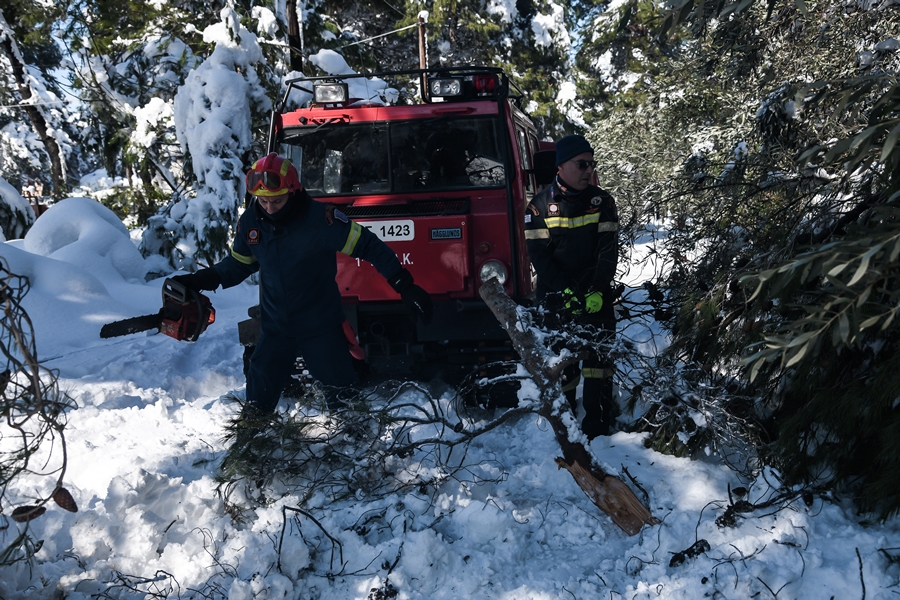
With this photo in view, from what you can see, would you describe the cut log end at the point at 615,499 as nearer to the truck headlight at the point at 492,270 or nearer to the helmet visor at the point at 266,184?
the truck headlight at the point at 492,270

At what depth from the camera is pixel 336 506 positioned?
3369 mm

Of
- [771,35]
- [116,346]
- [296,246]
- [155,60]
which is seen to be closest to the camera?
[296,246]

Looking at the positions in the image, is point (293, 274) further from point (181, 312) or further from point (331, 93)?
point (331, 93)

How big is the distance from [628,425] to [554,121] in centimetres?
1959

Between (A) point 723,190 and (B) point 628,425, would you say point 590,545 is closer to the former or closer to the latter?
(B) point 628,425

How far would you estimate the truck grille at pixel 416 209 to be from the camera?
5.01 meters

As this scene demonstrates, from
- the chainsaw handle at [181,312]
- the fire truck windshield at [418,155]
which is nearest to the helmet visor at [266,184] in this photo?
the chainsaw handle at [181,312]

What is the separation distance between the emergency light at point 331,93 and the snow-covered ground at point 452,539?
2982 mm

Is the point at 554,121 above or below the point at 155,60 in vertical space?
below

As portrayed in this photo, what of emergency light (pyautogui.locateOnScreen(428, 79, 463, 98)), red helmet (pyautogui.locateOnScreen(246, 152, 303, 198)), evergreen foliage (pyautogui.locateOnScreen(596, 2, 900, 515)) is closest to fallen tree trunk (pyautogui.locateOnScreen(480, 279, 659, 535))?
evergreen foliage (pyautogui.locateOnScreen(596, 2, 900, 515))

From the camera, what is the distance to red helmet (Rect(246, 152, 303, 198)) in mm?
3924

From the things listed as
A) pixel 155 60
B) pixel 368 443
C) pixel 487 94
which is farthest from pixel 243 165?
pixel 368 443

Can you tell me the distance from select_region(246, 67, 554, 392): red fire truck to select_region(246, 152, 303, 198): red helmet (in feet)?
3.45

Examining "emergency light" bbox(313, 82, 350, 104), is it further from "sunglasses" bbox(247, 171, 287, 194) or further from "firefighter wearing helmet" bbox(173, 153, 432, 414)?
"sunglasses" bbox(247, 171, 287, 194)
